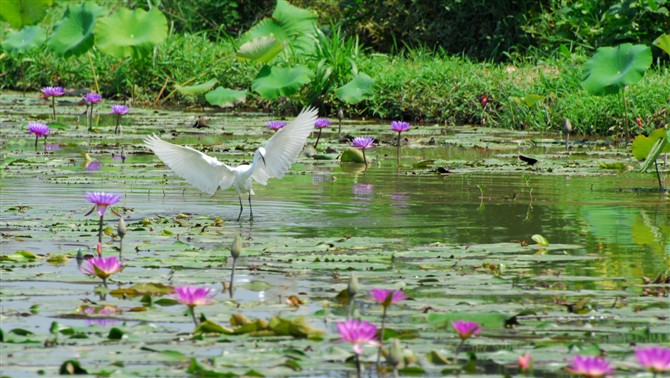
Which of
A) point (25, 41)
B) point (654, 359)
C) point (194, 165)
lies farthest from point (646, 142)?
point (25, 41)

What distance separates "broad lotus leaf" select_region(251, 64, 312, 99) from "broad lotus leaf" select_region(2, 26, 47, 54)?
3810 mm

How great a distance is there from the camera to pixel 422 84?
1220 centimetres

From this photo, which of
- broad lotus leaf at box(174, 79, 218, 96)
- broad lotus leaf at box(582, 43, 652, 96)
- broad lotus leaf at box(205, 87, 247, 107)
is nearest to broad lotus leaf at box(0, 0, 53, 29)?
broad lotus leaf at box(174, 79, 218, 96)

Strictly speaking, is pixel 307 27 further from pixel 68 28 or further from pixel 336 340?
pixel 336 340

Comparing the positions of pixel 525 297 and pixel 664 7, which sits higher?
pixel 664 7

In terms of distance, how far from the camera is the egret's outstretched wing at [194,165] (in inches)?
244

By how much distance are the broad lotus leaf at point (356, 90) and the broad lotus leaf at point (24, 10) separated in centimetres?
438

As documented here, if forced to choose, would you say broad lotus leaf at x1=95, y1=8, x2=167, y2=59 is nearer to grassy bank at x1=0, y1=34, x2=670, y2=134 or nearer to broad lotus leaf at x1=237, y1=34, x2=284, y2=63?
grassy bank at x1=0, y1=34, x2=670, y2=134

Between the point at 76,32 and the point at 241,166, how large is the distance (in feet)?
23.2

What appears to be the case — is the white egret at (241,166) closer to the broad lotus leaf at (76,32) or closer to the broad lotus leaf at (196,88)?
the broad lotus leaf at (196,88)

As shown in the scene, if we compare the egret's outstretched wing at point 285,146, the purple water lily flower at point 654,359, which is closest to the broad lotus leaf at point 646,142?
the egret's outstretched wing at point 285,146

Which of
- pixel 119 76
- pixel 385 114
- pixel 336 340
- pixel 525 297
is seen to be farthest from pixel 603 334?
pixel 119 76

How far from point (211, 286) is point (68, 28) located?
9315 mm

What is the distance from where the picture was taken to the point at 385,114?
12352 mm
